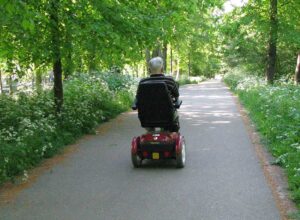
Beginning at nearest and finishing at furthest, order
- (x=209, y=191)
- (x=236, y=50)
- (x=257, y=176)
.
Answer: (x=209, y=191) → (x=257, y=176) → (x=236, y=50)

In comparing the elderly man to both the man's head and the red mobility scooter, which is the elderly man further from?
the red mobility scooter

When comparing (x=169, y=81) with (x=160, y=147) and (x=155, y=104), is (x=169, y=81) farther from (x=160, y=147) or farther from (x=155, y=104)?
(x=160, y=147)

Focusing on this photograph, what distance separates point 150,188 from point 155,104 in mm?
1616

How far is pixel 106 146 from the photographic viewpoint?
10.0 m

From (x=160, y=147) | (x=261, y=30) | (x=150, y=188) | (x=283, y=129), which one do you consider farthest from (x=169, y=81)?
(x=261, y=30)

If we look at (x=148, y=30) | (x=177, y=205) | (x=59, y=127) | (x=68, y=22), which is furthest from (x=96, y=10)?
(x=177, y=205)

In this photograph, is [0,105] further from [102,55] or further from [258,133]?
[258,133]

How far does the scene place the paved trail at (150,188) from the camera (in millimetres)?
5453

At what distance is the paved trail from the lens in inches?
215

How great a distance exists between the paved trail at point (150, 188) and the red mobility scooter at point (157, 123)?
0.30 metres

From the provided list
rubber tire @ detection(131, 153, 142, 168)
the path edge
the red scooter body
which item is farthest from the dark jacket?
the path edge

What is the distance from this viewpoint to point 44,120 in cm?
943

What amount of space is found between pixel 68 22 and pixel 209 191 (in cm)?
579

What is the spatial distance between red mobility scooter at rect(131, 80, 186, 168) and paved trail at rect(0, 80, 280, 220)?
30cm
